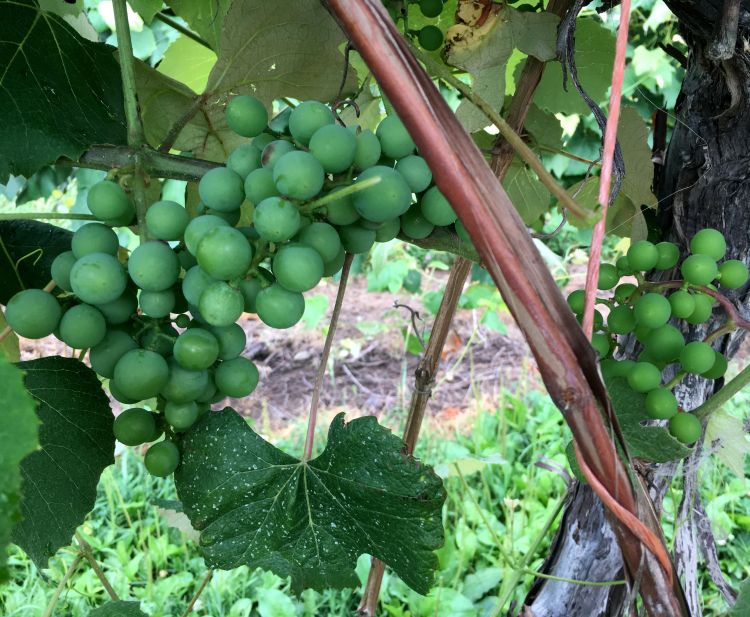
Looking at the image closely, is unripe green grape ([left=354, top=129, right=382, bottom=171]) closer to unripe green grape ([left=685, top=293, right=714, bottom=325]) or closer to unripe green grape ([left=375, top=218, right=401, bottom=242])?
unripe green grape ([left=375, top=218, right=401, bottom=242])

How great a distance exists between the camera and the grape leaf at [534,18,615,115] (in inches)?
33.4

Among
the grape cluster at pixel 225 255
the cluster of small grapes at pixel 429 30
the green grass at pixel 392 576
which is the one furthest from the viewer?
the green grass at pixel 392 576

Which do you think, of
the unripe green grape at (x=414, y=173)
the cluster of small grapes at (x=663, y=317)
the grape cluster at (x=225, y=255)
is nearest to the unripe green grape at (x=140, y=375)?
the grape cluster at (x=225, y=255)

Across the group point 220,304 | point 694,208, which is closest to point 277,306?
point 220,304

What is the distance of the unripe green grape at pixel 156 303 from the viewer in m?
0.53

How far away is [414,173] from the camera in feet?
1.65

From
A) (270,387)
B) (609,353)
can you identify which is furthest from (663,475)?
(270,387)

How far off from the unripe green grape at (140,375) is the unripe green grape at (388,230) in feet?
0.62

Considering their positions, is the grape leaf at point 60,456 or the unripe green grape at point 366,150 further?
the grape leaf at point 60,456

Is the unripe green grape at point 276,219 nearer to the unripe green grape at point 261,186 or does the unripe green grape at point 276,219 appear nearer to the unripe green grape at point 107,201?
the unripe green grape at point 261,186

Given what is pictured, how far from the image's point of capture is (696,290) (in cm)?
62

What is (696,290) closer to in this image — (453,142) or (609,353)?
(609,353)

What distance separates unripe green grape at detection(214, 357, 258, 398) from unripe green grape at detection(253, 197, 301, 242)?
124mm

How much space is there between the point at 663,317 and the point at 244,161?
1.20ft
